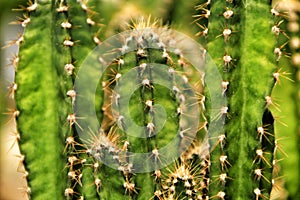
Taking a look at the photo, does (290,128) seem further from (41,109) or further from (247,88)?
(41,109)

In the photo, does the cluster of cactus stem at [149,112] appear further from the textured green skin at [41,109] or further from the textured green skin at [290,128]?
the textured green skin at [290,128]

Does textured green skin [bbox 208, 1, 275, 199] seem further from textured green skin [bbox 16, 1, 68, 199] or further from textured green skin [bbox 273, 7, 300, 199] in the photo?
textured green skin [bbox 273, 7, 300, 199]

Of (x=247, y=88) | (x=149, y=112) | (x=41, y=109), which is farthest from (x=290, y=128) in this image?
(x=41, y=109)

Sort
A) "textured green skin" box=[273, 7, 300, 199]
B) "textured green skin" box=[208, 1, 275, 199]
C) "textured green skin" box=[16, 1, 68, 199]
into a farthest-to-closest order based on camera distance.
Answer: "textured green skin" box=[273, 7, 300, 199]
"textured green skin" box=[16, 1, 68, 199]
"textured green skin" box=[208, 1, 275, 199]

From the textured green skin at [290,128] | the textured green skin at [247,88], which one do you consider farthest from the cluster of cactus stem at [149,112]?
the textured green skin at [290,128]

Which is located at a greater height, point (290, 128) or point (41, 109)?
point (41, 109)

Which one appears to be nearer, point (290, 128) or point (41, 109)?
point (41, 109)

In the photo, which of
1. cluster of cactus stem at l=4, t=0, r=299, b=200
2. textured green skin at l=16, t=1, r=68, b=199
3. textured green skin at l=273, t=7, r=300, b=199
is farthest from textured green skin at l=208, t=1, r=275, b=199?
textured green skin at l=273, t=7, r=300, b=199

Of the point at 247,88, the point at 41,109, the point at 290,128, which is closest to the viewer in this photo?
the point at 247,88

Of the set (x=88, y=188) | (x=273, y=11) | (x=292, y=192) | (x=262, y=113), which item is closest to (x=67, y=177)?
(x=88, y=188)

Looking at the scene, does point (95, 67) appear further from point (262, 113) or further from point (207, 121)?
point (262, 113)
